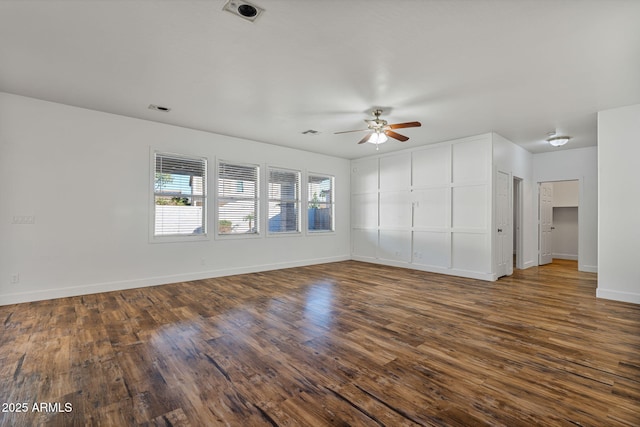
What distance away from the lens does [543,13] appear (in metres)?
2.33

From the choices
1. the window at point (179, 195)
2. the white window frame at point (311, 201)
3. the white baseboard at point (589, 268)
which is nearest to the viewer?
the window at point (179, 195)

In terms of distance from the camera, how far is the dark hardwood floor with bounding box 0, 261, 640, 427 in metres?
1.85

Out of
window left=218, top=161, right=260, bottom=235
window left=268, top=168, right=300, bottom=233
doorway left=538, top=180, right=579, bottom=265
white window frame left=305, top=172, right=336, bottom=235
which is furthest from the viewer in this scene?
doorway left=538, top=180, right=579, bottom=265

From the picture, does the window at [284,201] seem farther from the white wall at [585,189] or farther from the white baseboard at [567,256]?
the white baseboard at [567,256]

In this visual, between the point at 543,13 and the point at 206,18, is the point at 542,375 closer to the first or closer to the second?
the point at 543,13

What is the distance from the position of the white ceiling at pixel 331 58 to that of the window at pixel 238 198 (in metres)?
1.42

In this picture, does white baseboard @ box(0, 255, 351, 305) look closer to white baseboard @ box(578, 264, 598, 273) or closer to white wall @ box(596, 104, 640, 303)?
white wall @ box(596, 104, 640, 303)

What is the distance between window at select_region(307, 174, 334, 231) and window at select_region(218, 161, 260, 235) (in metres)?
1.51

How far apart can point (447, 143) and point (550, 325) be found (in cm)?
404

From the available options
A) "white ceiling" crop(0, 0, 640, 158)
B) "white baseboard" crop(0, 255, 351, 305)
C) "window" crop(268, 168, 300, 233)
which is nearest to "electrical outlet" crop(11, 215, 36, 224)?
"white baseboard" crop(0, 255, 351, 305)

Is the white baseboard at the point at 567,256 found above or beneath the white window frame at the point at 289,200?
beneath

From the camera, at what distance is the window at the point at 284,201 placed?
6.80m

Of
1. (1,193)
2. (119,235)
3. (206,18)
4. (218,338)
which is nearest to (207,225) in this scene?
(119,235)

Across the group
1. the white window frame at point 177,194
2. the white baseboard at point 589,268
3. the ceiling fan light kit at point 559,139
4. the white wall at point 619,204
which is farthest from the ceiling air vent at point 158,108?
the white baseboard at point 589,268
